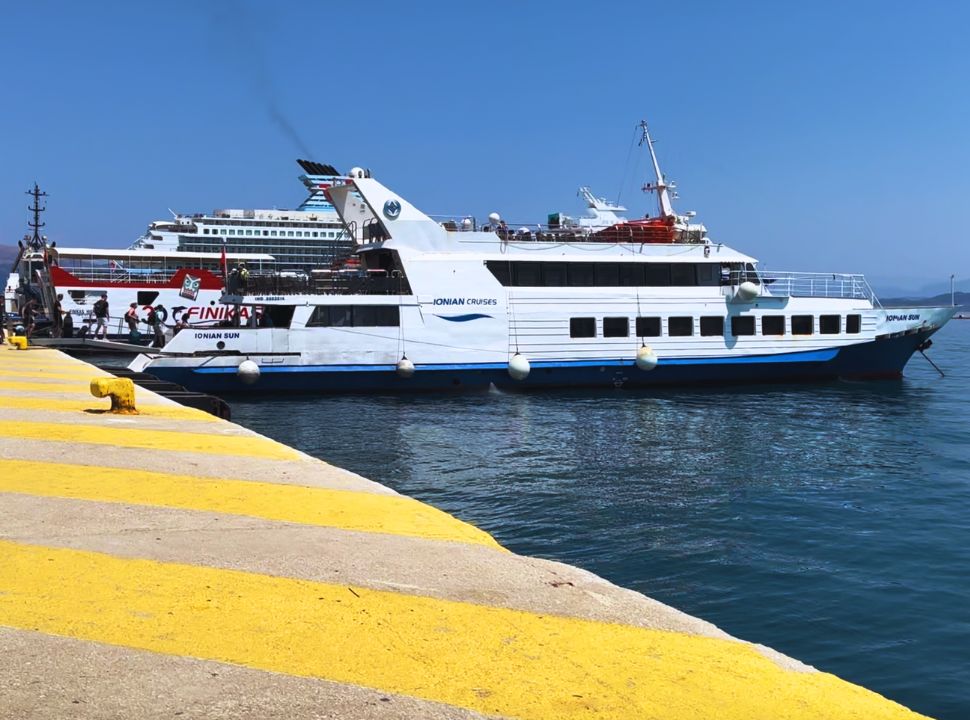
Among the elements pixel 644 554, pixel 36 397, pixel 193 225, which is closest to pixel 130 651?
pixel 644 554

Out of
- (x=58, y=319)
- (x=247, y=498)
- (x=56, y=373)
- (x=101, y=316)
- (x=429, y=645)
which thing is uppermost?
(x=101, y=316)

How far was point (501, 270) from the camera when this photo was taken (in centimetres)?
2562

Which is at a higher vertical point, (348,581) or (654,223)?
(654,223)

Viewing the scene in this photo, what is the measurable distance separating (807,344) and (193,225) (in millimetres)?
67996

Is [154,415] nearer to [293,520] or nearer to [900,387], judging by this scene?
[293,520]

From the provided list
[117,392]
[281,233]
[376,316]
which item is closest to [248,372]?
[376,316]

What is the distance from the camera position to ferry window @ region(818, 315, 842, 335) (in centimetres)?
2798

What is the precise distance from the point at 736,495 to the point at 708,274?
1621 centimetres

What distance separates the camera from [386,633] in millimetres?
3896

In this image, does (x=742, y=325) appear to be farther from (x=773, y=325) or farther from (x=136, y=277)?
(x=136, y=277)

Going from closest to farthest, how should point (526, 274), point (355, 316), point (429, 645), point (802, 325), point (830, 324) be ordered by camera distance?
point (429, 645), point (355, 316), point (526, 274), point (802, 325), point (830, 324)

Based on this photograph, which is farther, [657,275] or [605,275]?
[657,275]

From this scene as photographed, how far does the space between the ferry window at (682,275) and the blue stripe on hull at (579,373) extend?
8.58ft

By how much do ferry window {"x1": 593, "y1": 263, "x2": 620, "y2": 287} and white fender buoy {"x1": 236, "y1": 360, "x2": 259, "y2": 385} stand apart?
10784 mm
